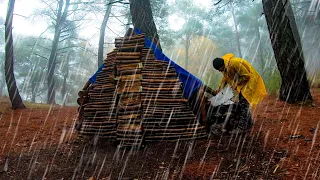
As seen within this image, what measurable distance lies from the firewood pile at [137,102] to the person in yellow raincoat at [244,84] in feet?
2.70

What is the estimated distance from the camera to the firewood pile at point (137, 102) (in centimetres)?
457

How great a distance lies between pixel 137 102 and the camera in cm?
483

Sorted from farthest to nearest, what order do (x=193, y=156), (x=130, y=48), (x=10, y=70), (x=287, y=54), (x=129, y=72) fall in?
(x=10, y=70)
(x=287, y=54)
(x=130, y=48)
(x=129, y=72)
(x=193, y=156)

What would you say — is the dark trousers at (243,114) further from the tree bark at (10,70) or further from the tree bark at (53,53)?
the tree bark at (53,53)

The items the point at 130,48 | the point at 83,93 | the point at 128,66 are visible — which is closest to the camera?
the point at 128,66

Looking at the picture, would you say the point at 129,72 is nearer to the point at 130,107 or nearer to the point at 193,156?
the point at 130,107

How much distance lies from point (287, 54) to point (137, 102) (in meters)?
3.69

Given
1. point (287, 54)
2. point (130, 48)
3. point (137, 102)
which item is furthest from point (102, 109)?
point (287, 54)

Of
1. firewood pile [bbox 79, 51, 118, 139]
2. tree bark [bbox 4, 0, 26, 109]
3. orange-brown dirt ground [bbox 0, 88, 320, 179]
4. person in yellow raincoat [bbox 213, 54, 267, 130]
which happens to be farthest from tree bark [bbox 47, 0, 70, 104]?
person in yellow raincoat [bbox 213, 54, 267, 130]

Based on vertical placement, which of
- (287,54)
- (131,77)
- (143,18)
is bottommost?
(131,77)

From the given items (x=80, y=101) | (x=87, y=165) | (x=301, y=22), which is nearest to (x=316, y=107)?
(x=87, y=165)

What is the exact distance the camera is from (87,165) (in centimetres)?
407

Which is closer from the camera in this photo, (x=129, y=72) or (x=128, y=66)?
(x=129, y=72)

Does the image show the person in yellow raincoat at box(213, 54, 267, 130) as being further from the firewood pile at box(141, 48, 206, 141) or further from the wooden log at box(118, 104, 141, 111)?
the wooden log at box(118, 104, 141, 111)
